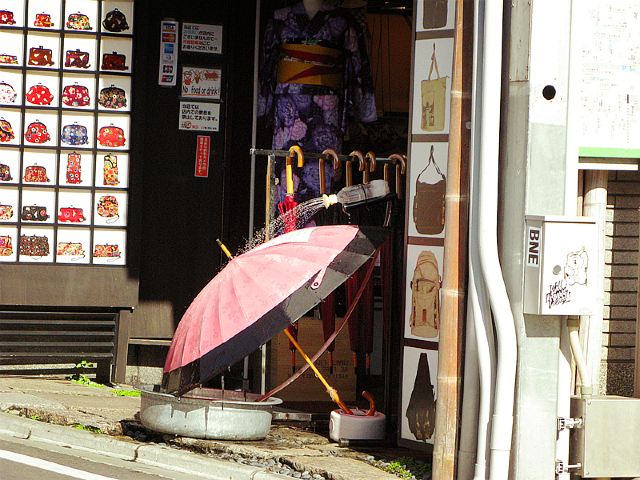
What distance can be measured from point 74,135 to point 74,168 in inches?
12.8

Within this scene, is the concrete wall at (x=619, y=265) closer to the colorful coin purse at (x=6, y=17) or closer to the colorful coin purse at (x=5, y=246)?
the colorful coin purse at (x=5, y=246)

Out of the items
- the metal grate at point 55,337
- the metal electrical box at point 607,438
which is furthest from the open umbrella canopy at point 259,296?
the metal grate at point 55,337

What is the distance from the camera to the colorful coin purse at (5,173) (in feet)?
42.2

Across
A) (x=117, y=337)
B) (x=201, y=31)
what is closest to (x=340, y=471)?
(x=117, y=337)

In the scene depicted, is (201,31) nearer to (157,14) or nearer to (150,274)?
(157,14)

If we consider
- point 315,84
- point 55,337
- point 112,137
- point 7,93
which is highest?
point 315,84

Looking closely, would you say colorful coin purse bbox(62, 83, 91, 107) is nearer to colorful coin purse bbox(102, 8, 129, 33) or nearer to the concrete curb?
colorful coin purse bbox(102, 8, 129, 33)

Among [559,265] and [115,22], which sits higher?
[115,22]

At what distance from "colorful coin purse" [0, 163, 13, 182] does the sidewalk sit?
2114 millimetres

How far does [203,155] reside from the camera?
13.4 metres

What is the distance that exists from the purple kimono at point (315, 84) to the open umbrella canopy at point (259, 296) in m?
2.47

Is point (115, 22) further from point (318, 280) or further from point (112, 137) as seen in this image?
point (318, 280)

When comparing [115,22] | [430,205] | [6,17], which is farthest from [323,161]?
[6,17]

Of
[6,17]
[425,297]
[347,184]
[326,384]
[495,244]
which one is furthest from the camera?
[6,17]
